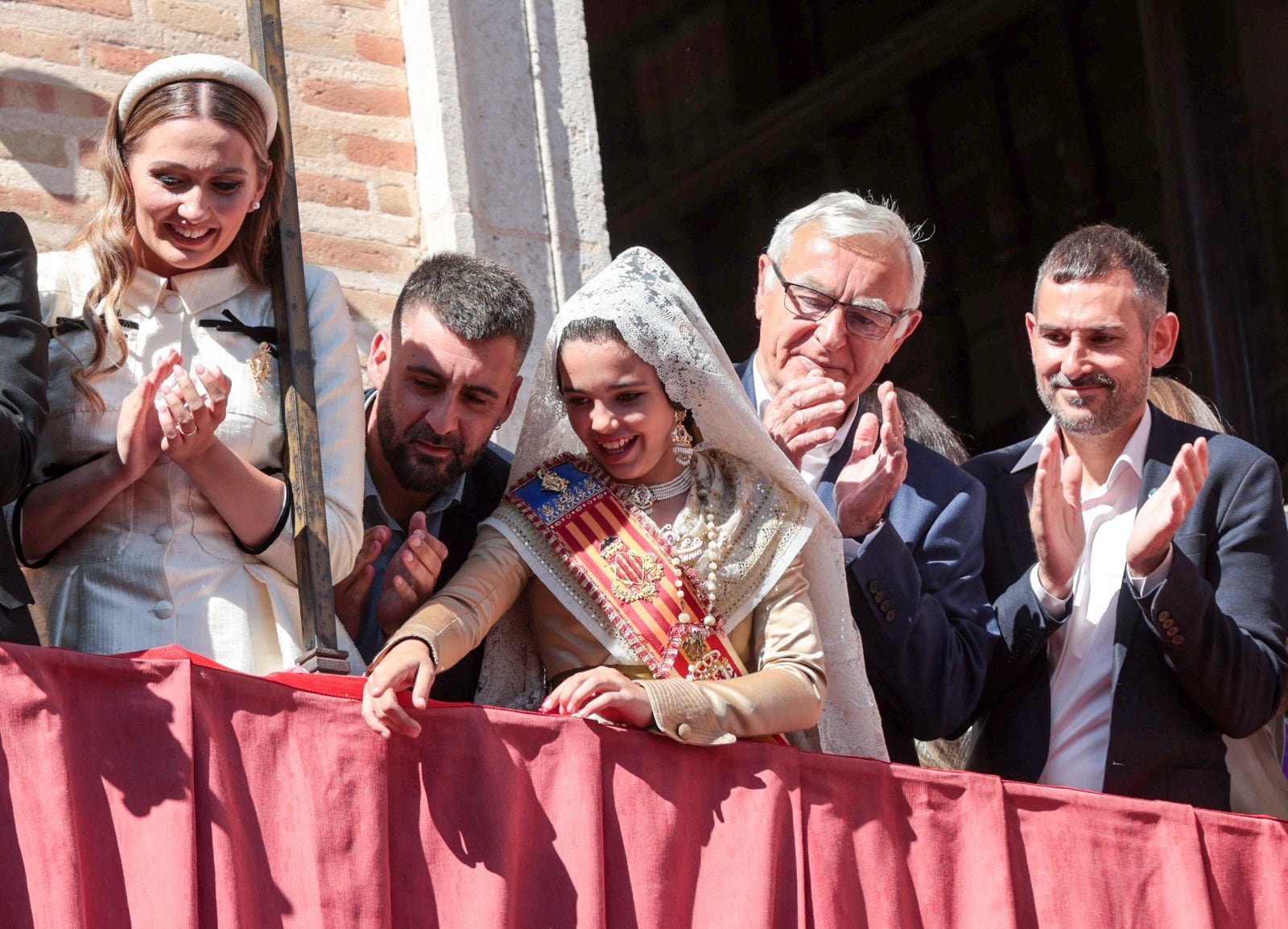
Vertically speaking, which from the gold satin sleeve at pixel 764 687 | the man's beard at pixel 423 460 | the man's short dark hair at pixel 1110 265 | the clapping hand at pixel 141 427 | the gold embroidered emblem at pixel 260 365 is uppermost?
the man's short dark hair at pixel 1110 265

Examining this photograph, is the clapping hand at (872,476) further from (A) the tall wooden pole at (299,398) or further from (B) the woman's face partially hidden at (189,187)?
(B) the woman's face partially hidden at (189,187)

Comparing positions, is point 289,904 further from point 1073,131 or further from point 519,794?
point 1073,131

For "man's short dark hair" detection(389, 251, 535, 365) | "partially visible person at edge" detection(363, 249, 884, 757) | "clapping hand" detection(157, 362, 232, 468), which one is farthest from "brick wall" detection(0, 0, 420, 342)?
"clapping hand" detection(157, 362, 232, 468)

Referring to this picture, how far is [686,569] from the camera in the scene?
3.50 meters

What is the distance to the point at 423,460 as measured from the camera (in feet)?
12.5

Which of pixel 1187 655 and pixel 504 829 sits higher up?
pixel 1187 655

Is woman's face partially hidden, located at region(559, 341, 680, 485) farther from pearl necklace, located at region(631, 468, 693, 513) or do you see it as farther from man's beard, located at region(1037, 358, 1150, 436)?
man's beard, located at region(1037, 358, 1150, 436)

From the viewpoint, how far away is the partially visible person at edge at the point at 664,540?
3420mm

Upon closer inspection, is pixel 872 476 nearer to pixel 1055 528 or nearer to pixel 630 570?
pixel 1055 528

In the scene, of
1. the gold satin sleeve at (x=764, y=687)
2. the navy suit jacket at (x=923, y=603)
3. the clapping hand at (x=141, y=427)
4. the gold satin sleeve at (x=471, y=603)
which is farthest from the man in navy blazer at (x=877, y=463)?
the clapping hand at (x=141, y=427)

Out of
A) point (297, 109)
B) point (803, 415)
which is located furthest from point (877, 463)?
point (297, 109)

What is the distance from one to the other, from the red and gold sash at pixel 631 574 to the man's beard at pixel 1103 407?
1203 mm

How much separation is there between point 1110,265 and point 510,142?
1536mm

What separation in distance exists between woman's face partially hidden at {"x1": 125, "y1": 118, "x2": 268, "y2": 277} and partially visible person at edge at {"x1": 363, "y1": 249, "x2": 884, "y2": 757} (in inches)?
24.2
